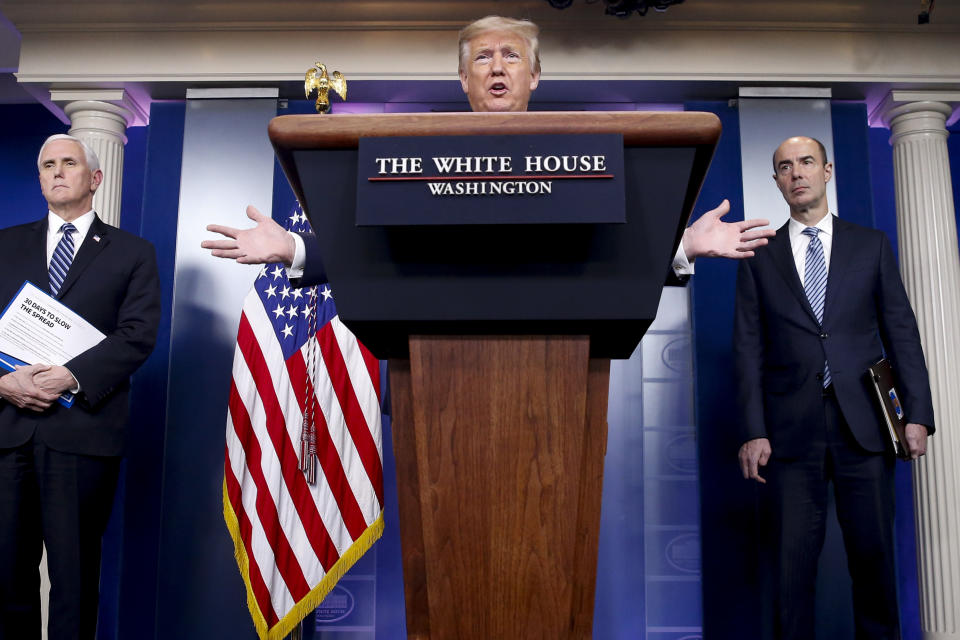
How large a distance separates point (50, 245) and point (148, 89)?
4.57ft

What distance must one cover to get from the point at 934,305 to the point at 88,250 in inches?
121

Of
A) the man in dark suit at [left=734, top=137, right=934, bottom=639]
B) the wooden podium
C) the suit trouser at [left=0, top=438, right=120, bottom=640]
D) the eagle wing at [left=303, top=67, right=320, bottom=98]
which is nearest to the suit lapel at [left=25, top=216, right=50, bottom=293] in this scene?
the suit trouser at [left=0, top=438, right=120, bottom=640]

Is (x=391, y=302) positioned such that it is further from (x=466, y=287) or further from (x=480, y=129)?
(x=480, y=129)

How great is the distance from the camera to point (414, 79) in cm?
353

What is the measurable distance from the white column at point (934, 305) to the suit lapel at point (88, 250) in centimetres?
298

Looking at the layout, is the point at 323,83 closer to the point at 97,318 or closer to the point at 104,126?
the point at 97,318

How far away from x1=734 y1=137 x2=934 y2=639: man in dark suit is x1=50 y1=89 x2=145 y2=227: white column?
8.39 feet

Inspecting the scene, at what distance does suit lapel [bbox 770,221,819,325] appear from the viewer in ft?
8.26

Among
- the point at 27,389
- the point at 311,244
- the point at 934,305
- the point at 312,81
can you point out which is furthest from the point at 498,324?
the point at 934,305

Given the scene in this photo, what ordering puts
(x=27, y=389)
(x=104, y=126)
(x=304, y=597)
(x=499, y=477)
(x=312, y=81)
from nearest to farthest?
(x=499, y=477)
(x=312, y=81)
(x=27, y=389)
(x=304, y=597)
(x=104, y=126)

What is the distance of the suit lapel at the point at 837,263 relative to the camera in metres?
2.51

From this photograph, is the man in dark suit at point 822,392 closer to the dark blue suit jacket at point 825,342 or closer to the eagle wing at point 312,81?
the dark blue suit jacket at point 825,342

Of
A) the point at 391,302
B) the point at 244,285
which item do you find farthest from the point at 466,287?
the point at 244,285

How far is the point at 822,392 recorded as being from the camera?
7.94 ft
